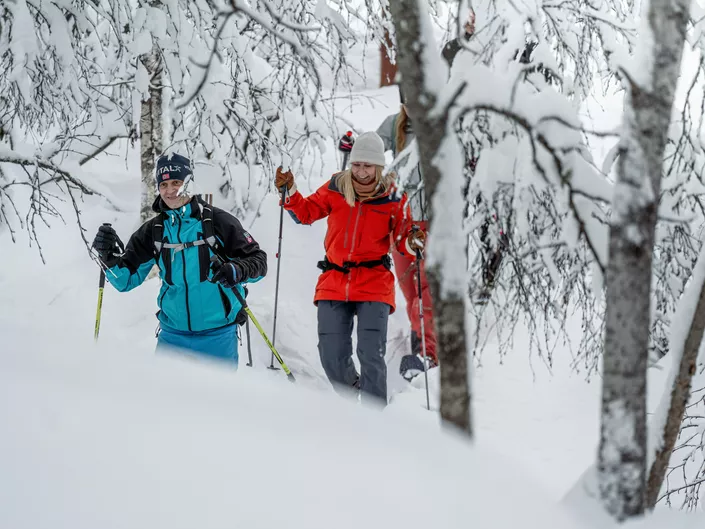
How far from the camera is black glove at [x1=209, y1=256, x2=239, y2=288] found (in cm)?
398

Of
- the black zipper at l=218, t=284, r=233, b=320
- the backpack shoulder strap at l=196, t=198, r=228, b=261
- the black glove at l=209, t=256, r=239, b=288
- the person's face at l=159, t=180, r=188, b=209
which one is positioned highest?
the person's face at l=159, t=180, r=188, b=209

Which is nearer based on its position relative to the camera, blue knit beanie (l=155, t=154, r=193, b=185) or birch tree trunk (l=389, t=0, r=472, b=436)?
birch tree trunk (l=389, t=0, r=472, b=436)

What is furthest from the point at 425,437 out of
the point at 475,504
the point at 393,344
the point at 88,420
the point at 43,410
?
the point at 393,344

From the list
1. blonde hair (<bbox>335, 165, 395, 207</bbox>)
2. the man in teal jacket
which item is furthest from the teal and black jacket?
blonde hair (<bbox>335, 165, 395, 207</bbox>)

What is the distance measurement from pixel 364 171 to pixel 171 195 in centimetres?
129

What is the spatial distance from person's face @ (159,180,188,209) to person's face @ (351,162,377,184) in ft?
3.84

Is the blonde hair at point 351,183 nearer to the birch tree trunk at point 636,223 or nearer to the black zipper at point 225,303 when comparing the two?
the black zipper at point 225,303

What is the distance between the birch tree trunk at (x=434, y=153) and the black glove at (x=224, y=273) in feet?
7.27

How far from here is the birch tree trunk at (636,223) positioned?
1.75 m

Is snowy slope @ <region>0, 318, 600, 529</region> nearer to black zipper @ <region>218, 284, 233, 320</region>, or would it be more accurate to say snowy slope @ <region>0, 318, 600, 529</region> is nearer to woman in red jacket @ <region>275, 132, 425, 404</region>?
black zipper @ <region>218, 284, 233, 320</region>

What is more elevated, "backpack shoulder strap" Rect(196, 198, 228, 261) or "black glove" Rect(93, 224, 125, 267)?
"backpack shoulder strap" Rect(196, 198, 228, 261)

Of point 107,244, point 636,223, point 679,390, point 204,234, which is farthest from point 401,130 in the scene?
point 636,223

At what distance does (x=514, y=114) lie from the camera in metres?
1.96

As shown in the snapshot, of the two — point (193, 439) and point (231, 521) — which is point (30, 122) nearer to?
point (193, 439)
